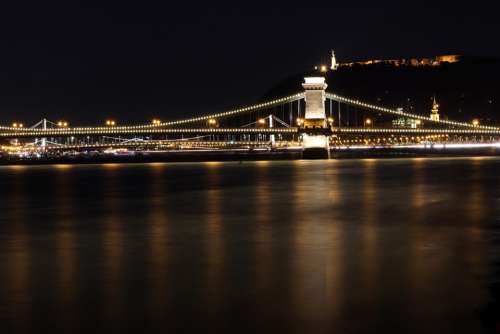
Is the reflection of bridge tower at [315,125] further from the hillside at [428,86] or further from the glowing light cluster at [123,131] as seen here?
the hillside at [428,86]

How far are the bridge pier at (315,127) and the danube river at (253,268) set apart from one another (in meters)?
41.5

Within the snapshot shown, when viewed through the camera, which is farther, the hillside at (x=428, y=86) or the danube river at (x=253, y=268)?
the hillside at (x=428, y=86)

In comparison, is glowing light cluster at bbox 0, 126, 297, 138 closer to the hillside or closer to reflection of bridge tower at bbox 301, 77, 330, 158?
reflection of bridge tower at bbox 301, 77, 330, 158

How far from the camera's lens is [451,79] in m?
128

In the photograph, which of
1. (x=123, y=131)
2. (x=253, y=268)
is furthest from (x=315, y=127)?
(x=253, y=268)

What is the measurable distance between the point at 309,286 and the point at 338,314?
1324 mm

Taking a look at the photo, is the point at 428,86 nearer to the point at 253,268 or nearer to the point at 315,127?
the point at 315,127

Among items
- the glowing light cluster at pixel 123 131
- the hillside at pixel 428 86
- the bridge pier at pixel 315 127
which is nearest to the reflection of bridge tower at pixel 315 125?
the bridge pier at pixel 315 127

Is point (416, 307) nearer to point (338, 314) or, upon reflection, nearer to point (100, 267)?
point (338, 314)

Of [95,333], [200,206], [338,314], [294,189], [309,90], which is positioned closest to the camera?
[95,333]

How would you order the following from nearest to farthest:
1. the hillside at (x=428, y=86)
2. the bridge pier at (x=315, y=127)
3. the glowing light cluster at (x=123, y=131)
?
the glowing light cluster at (x=123, y=131) → the bridge pier at (x=315, y=127) → the hillside at (x=428, y=86)

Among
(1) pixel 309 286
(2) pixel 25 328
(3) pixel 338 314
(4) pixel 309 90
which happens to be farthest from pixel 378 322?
(4) pixel 309 90

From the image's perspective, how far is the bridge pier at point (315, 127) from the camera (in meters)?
62.3

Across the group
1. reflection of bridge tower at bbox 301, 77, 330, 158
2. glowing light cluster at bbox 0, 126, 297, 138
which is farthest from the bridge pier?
glowing light cluster at bbox 0, 126, 297, 138
